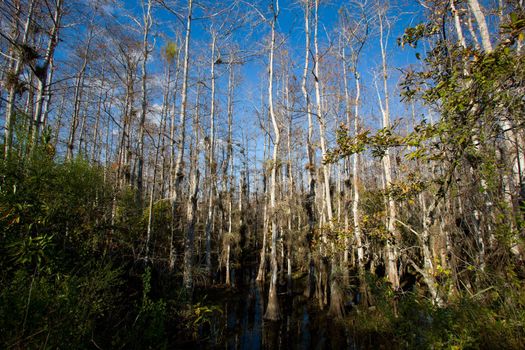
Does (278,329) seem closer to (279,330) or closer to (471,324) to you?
(279,330)

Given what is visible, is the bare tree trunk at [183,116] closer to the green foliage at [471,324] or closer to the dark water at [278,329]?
the dark water at [278,329]

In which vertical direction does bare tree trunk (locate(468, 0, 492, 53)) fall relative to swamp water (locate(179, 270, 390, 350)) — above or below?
above

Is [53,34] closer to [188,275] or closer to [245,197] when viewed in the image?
[188,275]

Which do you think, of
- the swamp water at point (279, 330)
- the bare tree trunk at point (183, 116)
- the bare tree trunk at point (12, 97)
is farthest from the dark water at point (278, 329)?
the bare tree trunk at point (12, 97)

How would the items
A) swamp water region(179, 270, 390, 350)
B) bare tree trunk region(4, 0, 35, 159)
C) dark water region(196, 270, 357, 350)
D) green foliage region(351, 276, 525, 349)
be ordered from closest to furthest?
green foliage region(351, 276, 525, 349), bare tree trunk region(4, 0, 35, 159), swamp water region(179, 270, 390, 350), dark water region(196, 270, 357, 350)

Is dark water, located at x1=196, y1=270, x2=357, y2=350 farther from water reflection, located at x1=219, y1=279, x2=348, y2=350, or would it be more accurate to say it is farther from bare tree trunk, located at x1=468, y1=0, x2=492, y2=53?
bare tree trunk, located at x1=468, y1=0, x2=492, y2=53

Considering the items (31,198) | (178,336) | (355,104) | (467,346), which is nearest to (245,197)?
(355,104)

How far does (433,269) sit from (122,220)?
999cm

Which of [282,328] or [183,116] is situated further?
[282,328]

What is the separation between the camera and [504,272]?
11.4ft

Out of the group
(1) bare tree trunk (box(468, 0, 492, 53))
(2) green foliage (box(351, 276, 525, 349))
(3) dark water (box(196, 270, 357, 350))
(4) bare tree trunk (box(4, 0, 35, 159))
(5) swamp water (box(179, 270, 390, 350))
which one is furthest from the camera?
(3) dark water (box(196, 270, 357, 350))

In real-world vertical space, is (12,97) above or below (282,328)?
above

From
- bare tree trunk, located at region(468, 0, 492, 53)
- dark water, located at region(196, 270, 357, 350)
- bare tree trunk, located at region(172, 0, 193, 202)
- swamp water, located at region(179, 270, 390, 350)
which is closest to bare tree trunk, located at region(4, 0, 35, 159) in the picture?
bare tree trunk, located at region(172, 0, 193, 202)

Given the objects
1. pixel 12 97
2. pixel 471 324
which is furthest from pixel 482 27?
pixel 12 97
